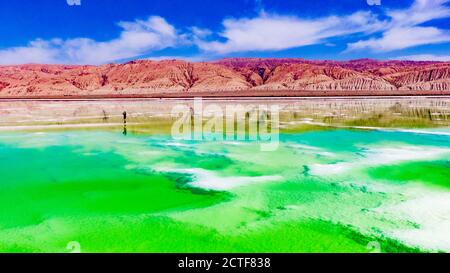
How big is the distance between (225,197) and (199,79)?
3704 inches

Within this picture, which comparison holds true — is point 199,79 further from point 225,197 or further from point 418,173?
point 225,197

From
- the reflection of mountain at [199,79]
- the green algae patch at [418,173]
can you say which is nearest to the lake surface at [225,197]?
the green algae patch at [418,173]

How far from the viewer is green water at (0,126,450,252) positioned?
185 inches

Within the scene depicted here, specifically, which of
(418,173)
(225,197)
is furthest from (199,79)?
(225,197)

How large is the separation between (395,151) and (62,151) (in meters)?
8.08

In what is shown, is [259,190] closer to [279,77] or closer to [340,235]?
[340,235]

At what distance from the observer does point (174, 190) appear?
6859mm

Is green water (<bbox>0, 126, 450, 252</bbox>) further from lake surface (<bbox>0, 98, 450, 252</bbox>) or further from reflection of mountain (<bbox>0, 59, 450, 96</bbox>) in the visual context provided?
reflection of mountain (<bbox>0, 59, 450, 96</bbox>)

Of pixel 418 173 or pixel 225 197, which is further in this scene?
pixel 418 173

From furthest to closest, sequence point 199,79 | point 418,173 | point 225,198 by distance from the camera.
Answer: point 199,79
point 418,173
point 225,198

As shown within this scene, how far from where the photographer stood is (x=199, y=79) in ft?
326

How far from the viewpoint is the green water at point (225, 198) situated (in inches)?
185

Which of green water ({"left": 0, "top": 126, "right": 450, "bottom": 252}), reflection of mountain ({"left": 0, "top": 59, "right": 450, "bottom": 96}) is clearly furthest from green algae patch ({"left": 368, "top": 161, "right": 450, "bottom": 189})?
reflection of mountain ({"left": 0, "top": 59, "right": 450, "bottom": 96})
